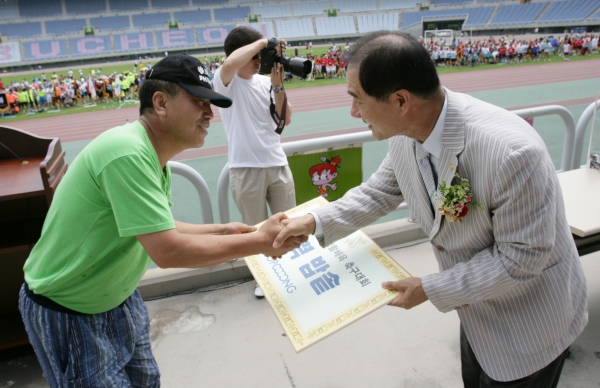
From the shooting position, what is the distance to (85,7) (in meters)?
45.2

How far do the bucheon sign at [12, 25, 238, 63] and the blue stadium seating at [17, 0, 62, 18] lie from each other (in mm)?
4639

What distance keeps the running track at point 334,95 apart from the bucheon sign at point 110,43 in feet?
89.8

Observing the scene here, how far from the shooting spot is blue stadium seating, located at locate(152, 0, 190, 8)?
47.0m

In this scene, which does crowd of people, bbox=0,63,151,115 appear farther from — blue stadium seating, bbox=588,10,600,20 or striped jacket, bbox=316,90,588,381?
blue stadium seating, bbox=588,10,600,20

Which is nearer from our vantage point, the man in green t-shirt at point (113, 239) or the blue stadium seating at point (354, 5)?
the man in green t-shirt at point (113, 239)

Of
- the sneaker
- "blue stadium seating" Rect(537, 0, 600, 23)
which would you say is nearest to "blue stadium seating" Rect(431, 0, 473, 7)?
"blue stadium seating" Rect(537, 0, 600, 23)

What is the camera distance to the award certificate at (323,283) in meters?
1.63

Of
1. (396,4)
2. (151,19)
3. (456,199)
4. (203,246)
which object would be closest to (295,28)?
(396,4)

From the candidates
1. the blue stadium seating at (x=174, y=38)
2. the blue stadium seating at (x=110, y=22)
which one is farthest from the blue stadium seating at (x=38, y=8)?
the blue stadium seating at (x=174, y=38)

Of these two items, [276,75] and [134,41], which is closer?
[276,75]

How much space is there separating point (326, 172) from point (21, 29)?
164ft

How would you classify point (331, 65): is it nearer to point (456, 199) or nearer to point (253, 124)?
point (253, 124)

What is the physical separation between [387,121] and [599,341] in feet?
8.30

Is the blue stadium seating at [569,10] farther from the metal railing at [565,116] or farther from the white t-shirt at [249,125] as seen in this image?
the white t-shirt at [249,125]
